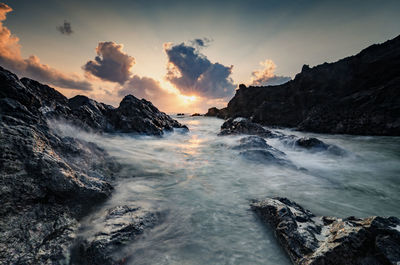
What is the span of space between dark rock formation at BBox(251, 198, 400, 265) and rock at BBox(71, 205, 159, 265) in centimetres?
218

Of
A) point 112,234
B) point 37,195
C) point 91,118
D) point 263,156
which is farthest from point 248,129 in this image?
point 37,195

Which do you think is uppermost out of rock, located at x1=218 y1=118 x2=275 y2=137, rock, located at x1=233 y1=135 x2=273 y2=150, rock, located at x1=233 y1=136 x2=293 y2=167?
rock, located at x1=218 y1=118 x2=275 y2=137

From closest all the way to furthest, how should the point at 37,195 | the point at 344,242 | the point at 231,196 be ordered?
the point at 344,242
the point at 37,195
the point at 231,196

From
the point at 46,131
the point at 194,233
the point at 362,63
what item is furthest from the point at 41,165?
the point at 362,63

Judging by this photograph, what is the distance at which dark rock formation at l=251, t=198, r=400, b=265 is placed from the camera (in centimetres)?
171

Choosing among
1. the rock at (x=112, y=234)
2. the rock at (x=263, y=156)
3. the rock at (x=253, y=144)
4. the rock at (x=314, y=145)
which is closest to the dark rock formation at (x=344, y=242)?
the rock at (x=112, y=234)

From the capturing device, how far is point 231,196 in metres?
3.92

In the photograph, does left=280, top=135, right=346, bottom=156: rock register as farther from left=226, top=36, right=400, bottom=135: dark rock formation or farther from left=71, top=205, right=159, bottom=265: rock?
left=226, top=36, right=400, bottom=135: dark rock formation

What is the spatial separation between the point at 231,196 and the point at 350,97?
66.4 ft

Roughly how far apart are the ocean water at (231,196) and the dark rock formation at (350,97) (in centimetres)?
924

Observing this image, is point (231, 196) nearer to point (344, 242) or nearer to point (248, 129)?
point (344, 242)

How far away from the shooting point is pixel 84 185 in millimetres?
2838

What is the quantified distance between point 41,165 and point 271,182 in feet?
17.3

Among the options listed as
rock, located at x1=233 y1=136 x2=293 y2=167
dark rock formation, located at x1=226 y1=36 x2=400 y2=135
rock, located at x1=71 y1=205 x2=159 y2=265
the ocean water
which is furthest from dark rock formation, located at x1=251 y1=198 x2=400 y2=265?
dark rock formation, located at x1=226 y1=36 x2=400 y2=135
